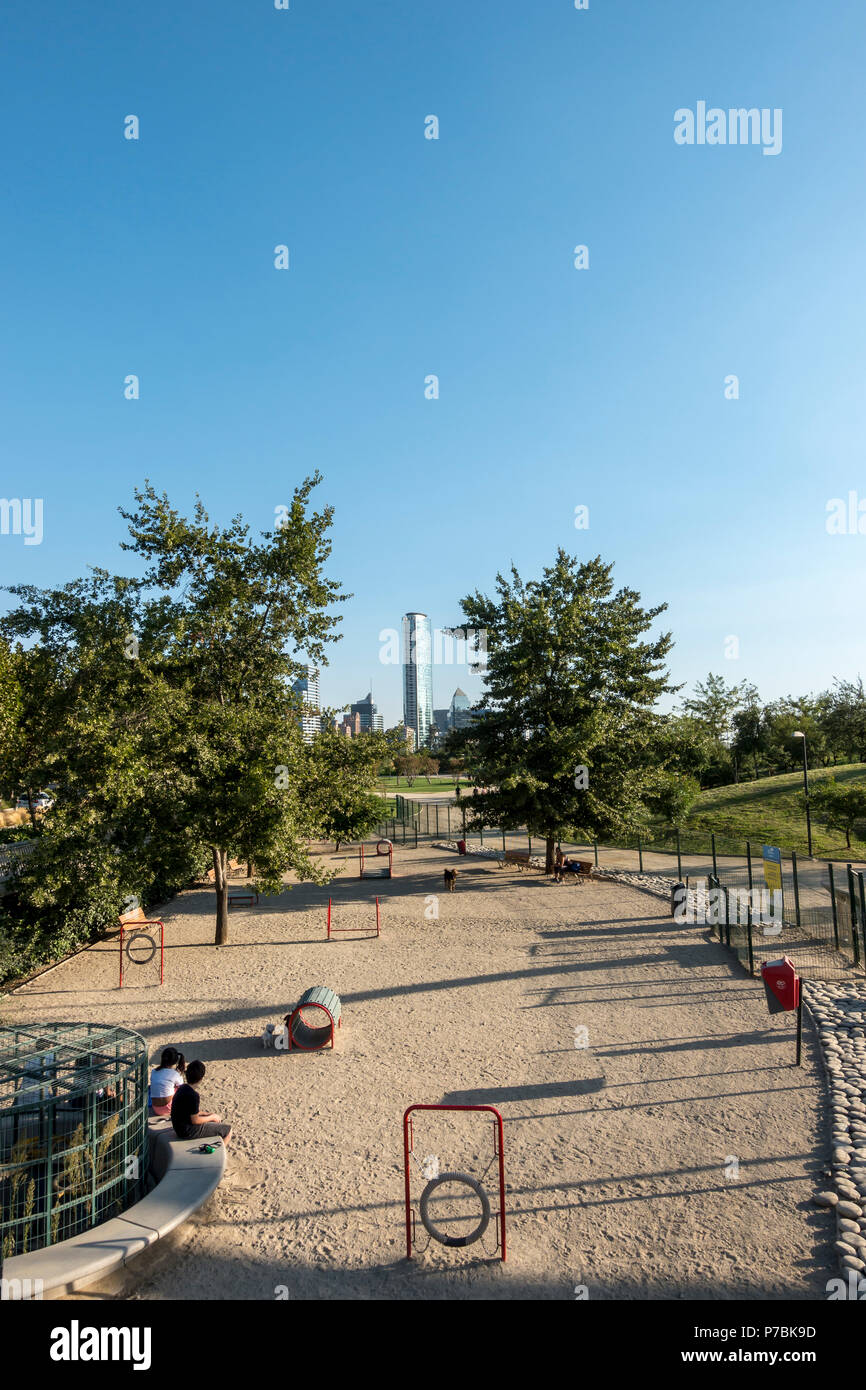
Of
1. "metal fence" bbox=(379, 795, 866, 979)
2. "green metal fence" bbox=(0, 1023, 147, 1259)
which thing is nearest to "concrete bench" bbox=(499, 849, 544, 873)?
"metal fence" bbox=(379, 795, 866, 979)

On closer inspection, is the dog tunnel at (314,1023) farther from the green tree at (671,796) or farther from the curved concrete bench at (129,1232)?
the green tree at (671,796)

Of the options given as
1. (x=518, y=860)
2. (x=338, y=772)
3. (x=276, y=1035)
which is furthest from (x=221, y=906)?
(x=518, y=860)

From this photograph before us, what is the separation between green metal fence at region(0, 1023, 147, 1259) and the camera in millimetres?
6836

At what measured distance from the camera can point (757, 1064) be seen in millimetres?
10641

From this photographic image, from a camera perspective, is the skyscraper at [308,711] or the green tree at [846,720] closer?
the skyscraper at [308,711]

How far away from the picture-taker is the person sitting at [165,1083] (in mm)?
9344

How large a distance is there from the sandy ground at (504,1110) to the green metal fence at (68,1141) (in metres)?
1.01

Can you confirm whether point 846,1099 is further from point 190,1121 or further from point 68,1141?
point 68,1141

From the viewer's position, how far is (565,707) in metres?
24.0

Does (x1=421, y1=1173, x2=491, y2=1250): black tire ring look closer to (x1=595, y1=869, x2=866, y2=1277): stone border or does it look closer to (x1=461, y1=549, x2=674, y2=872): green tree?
(x1=595, y1=869, x2=866, y2=1277): stone border

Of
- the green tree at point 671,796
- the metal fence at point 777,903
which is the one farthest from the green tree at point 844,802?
the green tree at point 671,796
